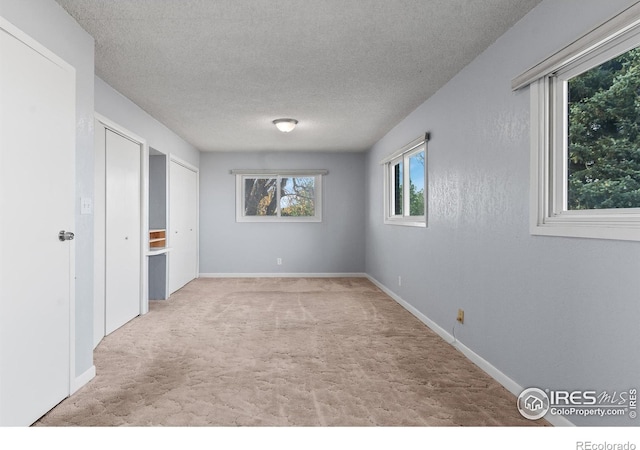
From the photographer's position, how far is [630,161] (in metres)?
1.81

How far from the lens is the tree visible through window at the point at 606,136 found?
1.78 m

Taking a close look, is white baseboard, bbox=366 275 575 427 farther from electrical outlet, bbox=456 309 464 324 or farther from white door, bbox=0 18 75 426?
white door, bbox=0 18 75 426

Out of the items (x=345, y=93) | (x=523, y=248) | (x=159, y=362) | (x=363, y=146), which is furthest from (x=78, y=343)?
(x=363, y=146)

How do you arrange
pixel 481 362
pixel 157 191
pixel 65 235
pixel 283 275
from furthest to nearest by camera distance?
Answer: pixel 283 275
pixel 157 191
pixel 481 362
pixel 65 235

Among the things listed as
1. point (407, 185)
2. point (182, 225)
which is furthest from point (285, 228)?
point (407, 185)

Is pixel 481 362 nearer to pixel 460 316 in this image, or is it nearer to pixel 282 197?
pixel 460 316

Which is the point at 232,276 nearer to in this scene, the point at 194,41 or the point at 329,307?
the point at 329,307

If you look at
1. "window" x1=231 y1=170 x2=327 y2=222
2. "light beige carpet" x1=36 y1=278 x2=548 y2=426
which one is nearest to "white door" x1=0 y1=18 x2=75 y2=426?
"light beige carpet" x1=36 y1=278 x2=548 y2=426

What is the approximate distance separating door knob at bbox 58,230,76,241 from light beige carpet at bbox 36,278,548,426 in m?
0.94

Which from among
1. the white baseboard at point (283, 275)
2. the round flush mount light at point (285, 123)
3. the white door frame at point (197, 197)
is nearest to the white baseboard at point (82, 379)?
the white door frame at point (197, 197)

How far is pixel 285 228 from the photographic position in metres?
7.38

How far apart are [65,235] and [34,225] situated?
0.86 feet

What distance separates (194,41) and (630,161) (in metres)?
2.66

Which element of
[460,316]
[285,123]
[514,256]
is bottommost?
[460,316]
